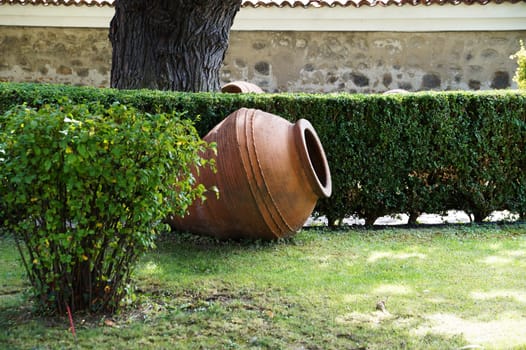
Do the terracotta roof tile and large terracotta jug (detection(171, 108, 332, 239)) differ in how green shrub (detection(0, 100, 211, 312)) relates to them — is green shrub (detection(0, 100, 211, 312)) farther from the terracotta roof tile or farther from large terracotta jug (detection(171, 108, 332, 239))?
the terracotta roof tile

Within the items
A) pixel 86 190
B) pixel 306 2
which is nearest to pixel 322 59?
pixel 306 2

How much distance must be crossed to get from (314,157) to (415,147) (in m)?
1.27

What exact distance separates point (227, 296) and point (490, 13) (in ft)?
25.7

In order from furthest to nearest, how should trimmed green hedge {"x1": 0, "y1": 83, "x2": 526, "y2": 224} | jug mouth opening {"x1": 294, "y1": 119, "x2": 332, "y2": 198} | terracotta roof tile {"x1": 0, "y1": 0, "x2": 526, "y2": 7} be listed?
1. terracotta roof tile {"x1": 0, "y1": 0, "x2": 526, "y2": 7}
2. trimmed green hedge {"x1": 0, "y1": 83, "x2": 526, "y2": 224}
3. jug mouth opening {"x1": 294, "y1": 119, "x2": 332, "y2": 198}

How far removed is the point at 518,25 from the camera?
403 inches

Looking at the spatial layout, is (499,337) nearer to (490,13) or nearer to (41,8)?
(490,13)

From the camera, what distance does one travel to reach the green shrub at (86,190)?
3.38 metres

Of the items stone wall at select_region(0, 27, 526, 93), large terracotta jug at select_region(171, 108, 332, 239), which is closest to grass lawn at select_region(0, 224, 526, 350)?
large terracotta jug at select_region(171, 108, 332, 239)

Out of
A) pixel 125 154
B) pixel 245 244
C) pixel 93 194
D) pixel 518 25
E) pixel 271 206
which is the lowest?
pixel 245 244

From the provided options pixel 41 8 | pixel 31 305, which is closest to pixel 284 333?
pixel 31 305

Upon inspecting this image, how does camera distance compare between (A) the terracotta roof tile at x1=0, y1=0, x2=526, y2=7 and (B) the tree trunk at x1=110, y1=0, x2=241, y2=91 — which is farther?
(A) the terracotta roof tile at x1=0, y1=0, x2=526, y2=7

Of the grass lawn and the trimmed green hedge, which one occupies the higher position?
the trimmed green hedge

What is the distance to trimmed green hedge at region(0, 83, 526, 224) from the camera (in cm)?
661

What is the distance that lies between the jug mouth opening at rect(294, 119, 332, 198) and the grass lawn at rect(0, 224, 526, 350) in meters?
0.54
